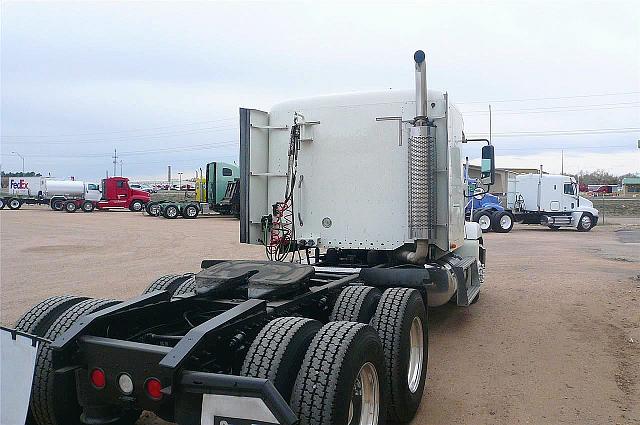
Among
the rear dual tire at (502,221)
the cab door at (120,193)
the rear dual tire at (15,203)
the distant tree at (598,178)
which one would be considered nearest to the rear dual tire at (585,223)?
the rear dual tire at (502,221)

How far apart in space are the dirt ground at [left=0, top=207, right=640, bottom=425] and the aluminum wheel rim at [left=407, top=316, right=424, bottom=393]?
0.83 feet

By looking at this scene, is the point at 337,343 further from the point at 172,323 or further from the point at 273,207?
the point at 273,207

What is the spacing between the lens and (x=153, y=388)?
10.1 feet

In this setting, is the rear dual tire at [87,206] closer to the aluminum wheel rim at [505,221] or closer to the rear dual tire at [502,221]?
the rear dual tire at [502,221]

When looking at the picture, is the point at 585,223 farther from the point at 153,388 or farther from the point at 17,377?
the point at 17,377

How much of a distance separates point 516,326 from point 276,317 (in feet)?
15.7

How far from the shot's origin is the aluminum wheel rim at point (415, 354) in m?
4.75

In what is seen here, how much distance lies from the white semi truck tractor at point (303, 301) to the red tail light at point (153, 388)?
0.5 inches

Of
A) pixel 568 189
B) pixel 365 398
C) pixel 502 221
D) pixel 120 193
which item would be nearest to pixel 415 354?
pixel 365 398

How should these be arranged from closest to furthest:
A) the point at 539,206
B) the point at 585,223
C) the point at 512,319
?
the point at 512,319, the point at 585,223, the point at 539,206

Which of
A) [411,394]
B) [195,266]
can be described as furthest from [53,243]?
[411,394]

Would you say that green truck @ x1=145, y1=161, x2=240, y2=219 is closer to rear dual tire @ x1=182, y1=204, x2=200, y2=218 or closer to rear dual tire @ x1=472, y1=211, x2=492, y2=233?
rear dual tire @ x1=182, y1=204, x2=200, y2=218

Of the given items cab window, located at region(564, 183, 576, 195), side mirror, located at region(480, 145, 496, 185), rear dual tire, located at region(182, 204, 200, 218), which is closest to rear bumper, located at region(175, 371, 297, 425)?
side mirror, located at region(480, 145, 496, 185)

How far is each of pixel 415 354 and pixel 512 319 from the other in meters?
3.70
